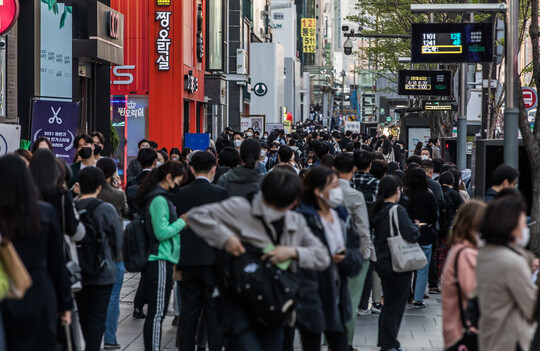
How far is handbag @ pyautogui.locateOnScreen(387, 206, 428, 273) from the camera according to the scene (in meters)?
8.15

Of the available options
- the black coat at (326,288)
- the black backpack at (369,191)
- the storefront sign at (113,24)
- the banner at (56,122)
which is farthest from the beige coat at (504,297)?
the storefront sign at (113,24)

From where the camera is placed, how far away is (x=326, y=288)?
611cm

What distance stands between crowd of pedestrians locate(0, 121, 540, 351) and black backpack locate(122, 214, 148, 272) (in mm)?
13

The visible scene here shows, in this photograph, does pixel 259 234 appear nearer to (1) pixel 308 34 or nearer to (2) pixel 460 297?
(2) pixel 460 297

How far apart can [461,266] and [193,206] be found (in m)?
2.78

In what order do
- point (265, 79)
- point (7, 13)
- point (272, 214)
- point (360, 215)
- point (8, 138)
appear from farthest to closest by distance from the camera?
point (265, 79)
point (7, 13)
point (8, 138)
point (360, 215)
point (272, 214)

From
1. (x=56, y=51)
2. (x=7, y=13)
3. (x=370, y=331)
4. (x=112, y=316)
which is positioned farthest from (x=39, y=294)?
(x=56, y=51)

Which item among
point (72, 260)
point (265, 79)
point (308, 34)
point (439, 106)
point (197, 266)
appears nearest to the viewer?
point (72, 260)

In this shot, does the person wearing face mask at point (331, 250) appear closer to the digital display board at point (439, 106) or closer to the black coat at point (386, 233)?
the black coat at point (386, 233)

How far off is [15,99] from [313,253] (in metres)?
11.3

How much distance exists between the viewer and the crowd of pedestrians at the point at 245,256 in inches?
199

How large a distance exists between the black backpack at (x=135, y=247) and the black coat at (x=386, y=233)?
2145 millimetres

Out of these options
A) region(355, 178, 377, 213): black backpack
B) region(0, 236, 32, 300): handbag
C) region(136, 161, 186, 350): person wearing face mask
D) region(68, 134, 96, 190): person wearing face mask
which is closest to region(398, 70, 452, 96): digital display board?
region(355, 178, 377, 213): black backpack

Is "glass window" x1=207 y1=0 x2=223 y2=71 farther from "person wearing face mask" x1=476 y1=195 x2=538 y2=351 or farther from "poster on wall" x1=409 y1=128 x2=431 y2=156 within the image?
"person wearing face mask" x1=476 y1=195 x2=538 y2=351
